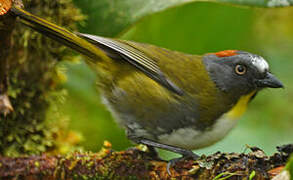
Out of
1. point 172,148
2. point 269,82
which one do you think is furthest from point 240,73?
point 172,148

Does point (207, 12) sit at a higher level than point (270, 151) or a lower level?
higher

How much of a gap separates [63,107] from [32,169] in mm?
1557

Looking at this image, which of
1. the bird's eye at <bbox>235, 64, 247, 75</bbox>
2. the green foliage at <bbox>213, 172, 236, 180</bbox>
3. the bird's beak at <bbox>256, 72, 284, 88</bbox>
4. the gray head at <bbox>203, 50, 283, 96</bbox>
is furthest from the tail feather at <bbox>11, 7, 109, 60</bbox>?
the green foliage at <bbox>213, 172, 236, 180</bbox>

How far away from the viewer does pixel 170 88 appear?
2.92 meters

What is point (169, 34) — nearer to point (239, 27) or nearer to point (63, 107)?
point (239, 27)

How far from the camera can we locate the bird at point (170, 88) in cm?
283

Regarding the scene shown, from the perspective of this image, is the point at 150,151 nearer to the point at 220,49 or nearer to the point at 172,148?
Result: the point at 172,148

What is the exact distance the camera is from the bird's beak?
2.95 meters

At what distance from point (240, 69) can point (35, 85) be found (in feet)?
5.21

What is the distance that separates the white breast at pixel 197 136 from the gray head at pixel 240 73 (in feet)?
0.93

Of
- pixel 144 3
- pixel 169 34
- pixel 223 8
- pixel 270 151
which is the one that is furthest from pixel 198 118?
pixel 223 8

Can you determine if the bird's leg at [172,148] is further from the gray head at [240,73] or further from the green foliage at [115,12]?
the green foliage at [115,12]

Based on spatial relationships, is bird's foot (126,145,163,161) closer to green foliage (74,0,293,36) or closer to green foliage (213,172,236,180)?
green foliage (213,172,236,180)

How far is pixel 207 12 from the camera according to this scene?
14.7ft
